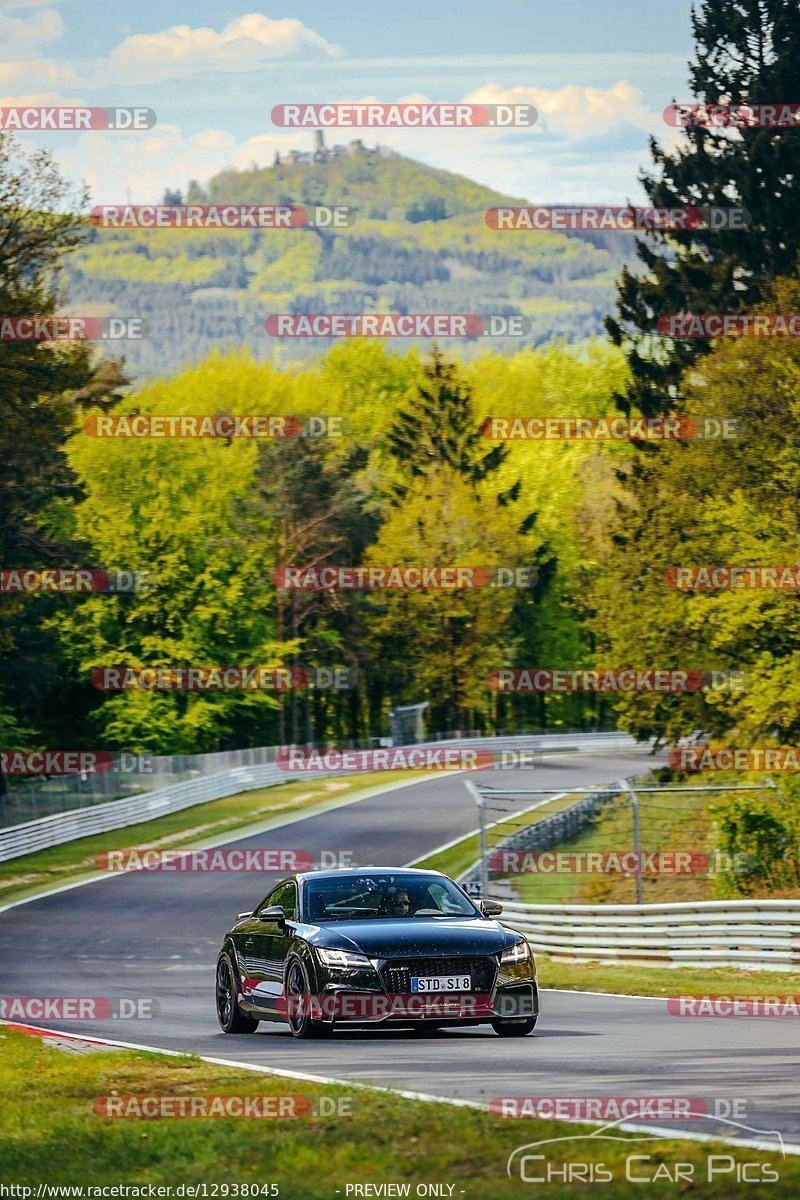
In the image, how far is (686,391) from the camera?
4922 centimetres

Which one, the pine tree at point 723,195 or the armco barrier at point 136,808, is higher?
the pine tree at point 723,195

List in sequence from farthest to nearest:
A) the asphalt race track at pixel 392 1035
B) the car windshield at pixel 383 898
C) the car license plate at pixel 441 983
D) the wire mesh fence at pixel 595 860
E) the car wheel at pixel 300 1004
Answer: the wire mesh fence at pixel 595 860, the car windshield at pixel 383 898, the car wheel at pixel 300 1004, the car license plate at pixel 441 983, the asphalt race track at pixel 392 1035

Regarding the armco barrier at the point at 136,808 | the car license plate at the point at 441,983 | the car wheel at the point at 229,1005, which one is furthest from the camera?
the armco barrier at the point at 136,808

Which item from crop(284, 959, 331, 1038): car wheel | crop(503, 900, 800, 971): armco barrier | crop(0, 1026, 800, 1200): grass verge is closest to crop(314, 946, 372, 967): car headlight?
crop(284, 959, 331, 1038): car wheel

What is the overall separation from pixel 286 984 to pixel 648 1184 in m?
7.44

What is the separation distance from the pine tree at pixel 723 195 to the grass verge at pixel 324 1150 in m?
44.1

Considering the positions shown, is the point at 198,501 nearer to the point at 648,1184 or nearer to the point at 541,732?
the point at 541,732

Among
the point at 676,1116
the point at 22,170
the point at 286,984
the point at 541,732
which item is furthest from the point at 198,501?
the point at 676,1116

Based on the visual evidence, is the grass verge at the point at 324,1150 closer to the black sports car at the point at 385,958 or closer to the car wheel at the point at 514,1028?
the black sports car at the point at 385,958

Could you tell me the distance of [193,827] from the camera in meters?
55.7

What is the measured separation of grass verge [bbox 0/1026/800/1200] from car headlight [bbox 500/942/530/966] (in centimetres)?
312

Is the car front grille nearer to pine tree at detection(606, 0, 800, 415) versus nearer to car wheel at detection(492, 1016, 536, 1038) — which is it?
car wheel at detection(492, 1016, 536, 1038)

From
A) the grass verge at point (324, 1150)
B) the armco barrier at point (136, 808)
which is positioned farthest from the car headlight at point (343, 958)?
the armco barrier at point (136, 808)

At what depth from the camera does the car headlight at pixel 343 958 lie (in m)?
13.8
